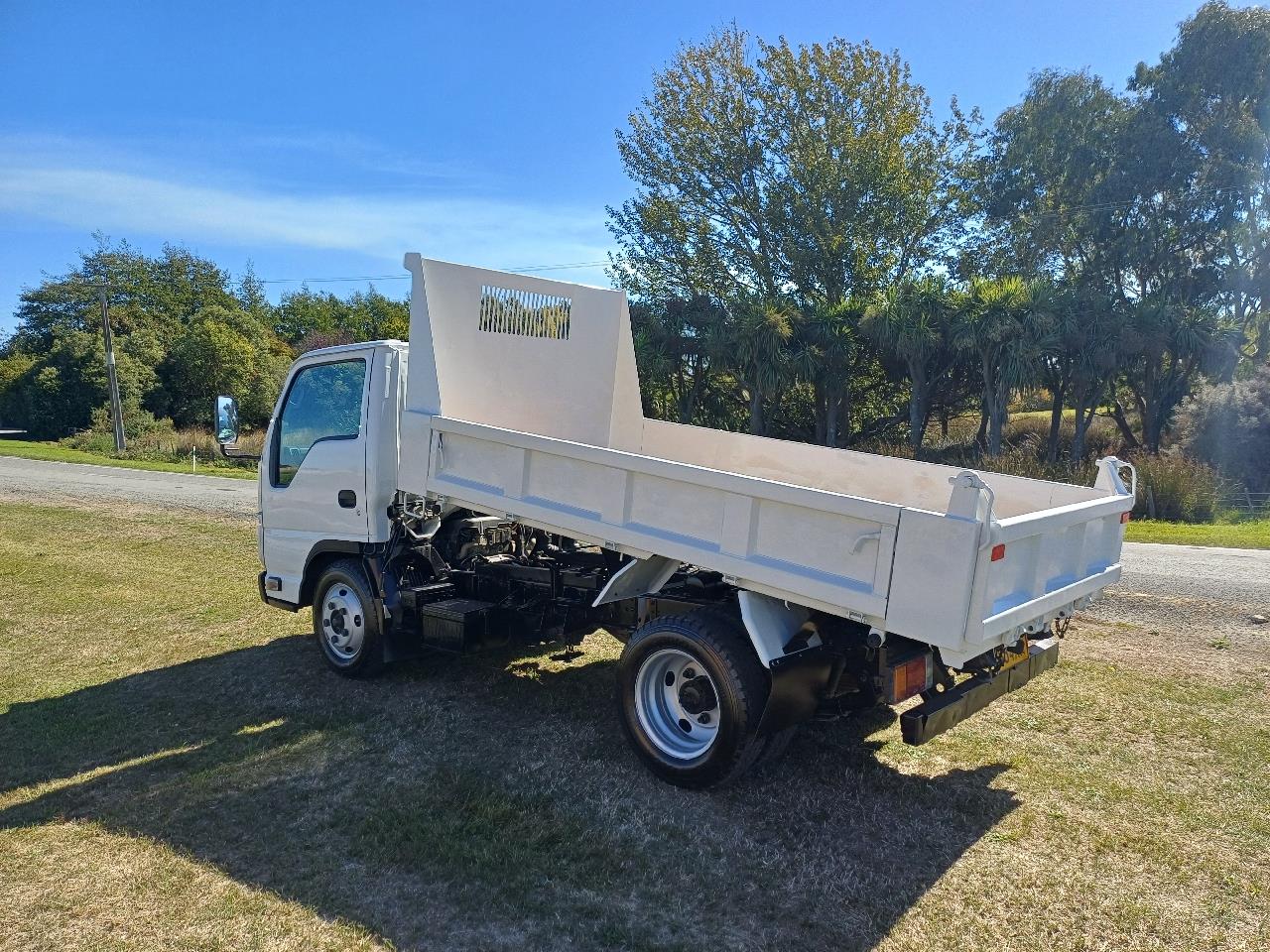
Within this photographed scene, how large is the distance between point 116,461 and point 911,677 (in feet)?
96.6

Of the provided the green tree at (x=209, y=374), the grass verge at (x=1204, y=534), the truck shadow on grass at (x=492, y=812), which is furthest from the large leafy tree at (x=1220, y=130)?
the green tree at (x=209, y=374)

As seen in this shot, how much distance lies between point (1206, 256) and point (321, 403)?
3574cm

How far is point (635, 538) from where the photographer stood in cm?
438

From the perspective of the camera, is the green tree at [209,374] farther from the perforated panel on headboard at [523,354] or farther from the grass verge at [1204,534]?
the perforated panel on headboard at [523,354]

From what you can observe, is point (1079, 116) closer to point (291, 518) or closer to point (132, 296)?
point (291, 518)

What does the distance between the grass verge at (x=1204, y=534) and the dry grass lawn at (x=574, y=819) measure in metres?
7.97

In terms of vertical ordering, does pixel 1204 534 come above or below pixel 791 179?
below

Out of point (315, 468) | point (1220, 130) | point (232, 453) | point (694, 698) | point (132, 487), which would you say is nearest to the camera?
point (694, 698)

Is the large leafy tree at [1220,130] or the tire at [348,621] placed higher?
the large leafy tree at [1220,130]

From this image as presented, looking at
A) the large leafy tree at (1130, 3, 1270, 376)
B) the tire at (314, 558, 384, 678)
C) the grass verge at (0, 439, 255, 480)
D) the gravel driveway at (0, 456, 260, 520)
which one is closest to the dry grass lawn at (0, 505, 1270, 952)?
the tire at (314, 558, 384, 678)

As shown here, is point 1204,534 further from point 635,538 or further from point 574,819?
point 574,819

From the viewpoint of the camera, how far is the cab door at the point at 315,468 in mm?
5871

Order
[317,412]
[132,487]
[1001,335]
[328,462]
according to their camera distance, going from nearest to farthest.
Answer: [328,462] < [317,412] < [132,487] < [1001,335]

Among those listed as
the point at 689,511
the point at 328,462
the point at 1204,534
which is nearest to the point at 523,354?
the point at 328,462
